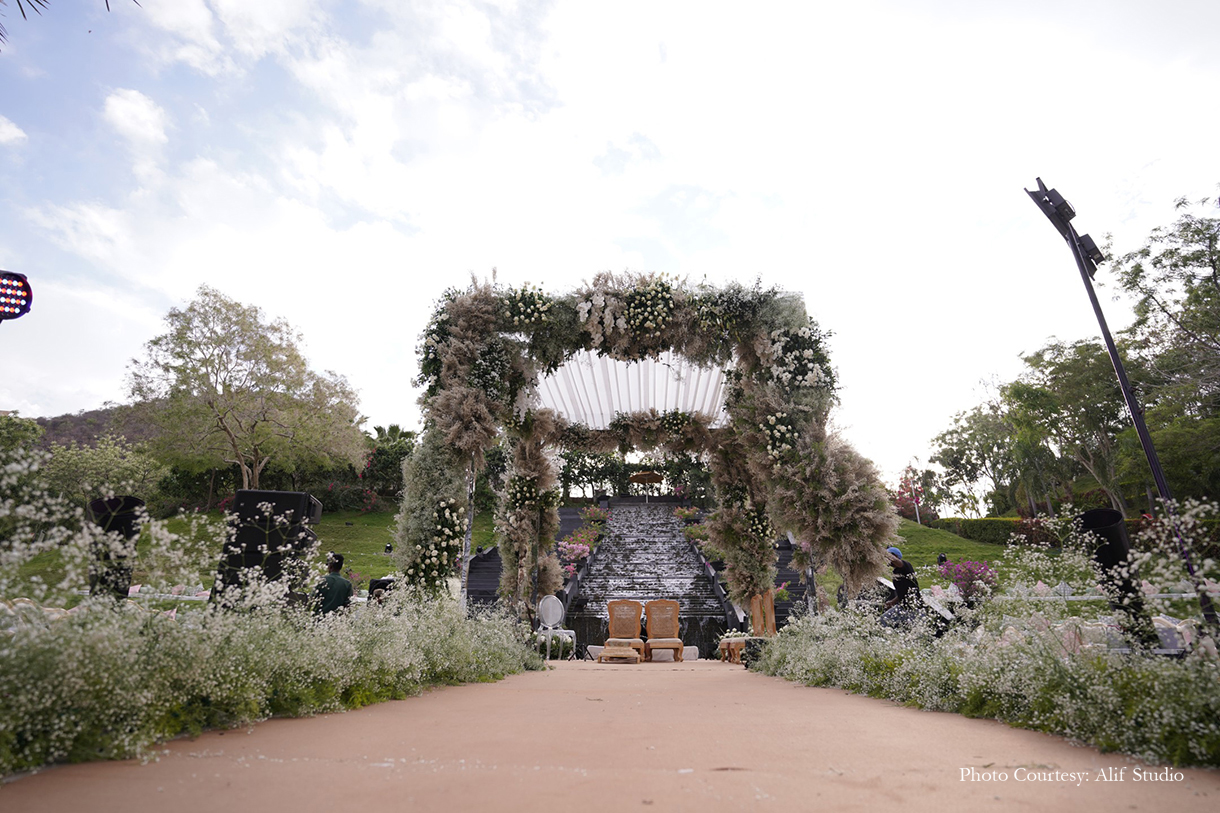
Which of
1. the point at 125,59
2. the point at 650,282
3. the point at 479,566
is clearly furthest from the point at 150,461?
the point at 650,282

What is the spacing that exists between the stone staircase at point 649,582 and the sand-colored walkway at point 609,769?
9.89 m

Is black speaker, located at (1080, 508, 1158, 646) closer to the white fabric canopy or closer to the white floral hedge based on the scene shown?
the white floral hedge

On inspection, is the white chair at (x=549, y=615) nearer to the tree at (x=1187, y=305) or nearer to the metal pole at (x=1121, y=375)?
the metal pole at (x=1121, y=375)

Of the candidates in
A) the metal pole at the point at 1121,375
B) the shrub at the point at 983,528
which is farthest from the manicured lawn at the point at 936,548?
the metal pole at the point at 1121,375

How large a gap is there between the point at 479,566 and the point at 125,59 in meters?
14.9

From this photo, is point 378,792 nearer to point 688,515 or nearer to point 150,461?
point 688,515

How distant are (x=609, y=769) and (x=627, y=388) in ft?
24.9

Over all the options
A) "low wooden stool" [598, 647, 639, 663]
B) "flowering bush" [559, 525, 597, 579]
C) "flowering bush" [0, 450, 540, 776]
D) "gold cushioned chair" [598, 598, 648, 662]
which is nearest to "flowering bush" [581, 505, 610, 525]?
"flowering bush" [559, 525, 597, 579]

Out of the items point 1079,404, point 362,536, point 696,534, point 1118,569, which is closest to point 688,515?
point 696,534

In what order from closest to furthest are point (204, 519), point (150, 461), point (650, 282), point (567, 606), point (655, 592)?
point (204, 519)
point (650, 282)
point (567, 606)
point (655, 592)
point (150, 461)

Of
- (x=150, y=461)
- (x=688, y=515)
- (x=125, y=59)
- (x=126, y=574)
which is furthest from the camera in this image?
(x=688, y=515)

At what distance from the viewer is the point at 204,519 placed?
8.93 ft

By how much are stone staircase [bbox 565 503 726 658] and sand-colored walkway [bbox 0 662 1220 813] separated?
989 cm

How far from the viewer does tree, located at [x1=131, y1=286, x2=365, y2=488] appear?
65.0 feet
